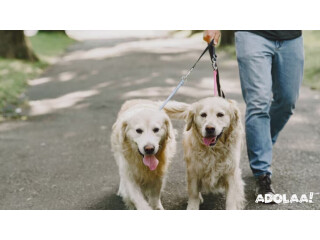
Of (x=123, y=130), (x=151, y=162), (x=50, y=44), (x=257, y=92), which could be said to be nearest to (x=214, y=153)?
(x=151, y=162)

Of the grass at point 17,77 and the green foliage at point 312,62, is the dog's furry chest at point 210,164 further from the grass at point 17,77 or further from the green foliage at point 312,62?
the grass at point 17,77

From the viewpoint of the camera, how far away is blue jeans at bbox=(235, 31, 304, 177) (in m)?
3.60

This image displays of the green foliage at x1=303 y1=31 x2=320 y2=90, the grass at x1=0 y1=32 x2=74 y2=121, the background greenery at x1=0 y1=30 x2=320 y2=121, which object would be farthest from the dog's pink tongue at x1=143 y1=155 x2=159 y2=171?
the grass at x1=0 y1=32 x2=74 y2=121

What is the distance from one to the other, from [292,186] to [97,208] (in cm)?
188

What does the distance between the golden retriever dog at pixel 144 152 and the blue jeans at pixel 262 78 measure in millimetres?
790

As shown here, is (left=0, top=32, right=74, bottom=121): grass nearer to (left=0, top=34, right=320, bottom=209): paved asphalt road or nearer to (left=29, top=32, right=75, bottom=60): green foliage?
(left=29, top=32, right=75, bottom=60): green foliage

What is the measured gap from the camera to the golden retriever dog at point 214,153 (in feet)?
10.9

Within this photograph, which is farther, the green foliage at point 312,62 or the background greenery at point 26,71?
the background greenery at point 26,71

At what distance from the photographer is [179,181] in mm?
4203

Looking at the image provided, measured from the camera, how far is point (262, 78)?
3.58 metres

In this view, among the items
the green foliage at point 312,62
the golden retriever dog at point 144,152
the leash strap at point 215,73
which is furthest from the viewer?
the green foliage at point 312,62

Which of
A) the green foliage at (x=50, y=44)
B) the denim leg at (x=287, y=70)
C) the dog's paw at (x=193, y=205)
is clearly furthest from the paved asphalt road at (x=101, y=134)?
the green foliage at (x=50, y=44)

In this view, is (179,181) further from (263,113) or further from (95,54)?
(95,54)
